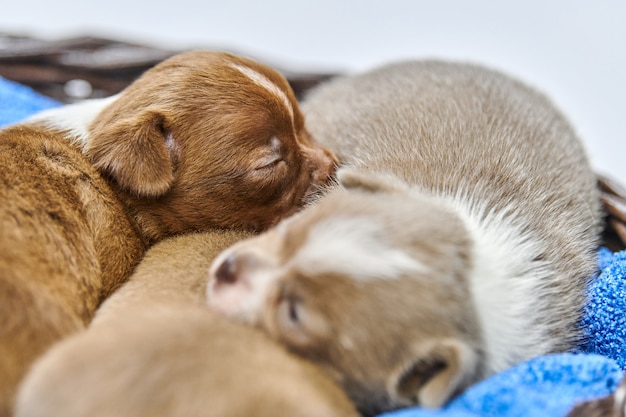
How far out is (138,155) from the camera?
2234mm

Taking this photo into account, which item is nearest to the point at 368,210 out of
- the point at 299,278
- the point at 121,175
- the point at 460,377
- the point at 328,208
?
the point at 328,208

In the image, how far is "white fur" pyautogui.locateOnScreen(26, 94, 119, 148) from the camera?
7.86 feet

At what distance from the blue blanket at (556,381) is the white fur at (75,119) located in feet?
4.64

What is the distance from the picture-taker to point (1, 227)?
1.87 meters

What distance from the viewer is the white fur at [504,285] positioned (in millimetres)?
1902

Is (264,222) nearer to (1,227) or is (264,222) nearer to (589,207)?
(1,227)

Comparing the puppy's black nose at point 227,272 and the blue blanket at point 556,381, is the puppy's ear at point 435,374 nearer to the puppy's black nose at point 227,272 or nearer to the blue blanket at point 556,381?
the blue blanket at point 556,381

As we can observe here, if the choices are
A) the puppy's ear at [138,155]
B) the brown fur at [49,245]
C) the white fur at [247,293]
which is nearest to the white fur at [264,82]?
the puppy's ear at [138,155]

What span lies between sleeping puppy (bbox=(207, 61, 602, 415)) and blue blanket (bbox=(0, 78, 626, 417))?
5 cm

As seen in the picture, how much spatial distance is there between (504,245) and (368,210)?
498 millimetres

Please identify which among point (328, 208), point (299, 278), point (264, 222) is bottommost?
point (264, 222)

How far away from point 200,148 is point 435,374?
42.3 inches

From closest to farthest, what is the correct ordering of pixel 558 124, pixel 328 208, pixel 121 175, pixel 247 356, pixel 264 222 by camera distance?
pixel 247 356 → pixel 328 208 → pixel 121 175 → pixel 264 222 → pixel 558 124

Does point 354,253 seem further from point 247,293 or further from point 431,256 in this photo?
point 247,293
